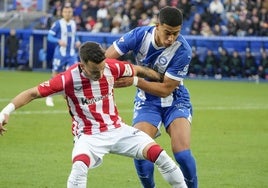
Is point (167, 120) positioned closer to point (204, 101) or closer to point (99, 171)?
point (99, 171)

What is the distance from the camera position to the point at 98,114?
8.72m

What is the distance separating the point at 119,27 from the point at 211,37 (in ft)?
15.3

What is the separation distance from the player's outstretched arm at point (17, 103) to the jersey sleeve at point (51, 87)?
56 mm

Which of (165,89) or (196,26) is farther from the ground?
(165,89)

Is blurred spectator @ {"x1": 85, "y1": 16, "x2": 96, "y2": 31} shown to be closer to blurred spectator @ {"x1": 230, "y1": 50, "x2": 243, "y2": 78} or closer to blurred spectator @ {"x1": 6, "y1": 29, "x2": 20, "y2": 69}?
blurred spectator @ {"x1": 6, "y1": 29, "x2": 20, "y2": 69}

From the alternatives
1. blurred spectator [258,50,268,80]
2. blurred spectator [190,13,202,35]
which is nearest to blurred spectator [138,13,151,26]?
blurred spectator [190,13,202,35]

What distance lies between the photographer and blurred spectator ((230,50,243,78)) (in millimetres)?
32438

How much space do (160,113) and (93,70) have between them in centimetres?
159

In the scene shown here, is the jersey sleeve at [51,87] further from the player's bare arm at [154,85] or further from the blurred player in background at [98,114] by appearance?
the player's bare arm at [154,85]

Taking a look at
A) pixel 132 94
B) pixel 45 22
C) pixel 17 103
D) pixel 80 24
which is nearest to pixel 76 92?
pixel 17 103

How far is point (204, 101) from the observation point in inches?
917

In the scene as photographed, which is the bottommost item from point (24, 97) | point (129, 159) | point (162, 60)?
point (129, 159)

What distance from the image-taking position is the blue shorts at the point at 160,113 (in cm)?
966

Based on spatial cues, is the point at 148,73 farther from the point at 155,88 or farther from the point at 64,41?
the point at 64,41
